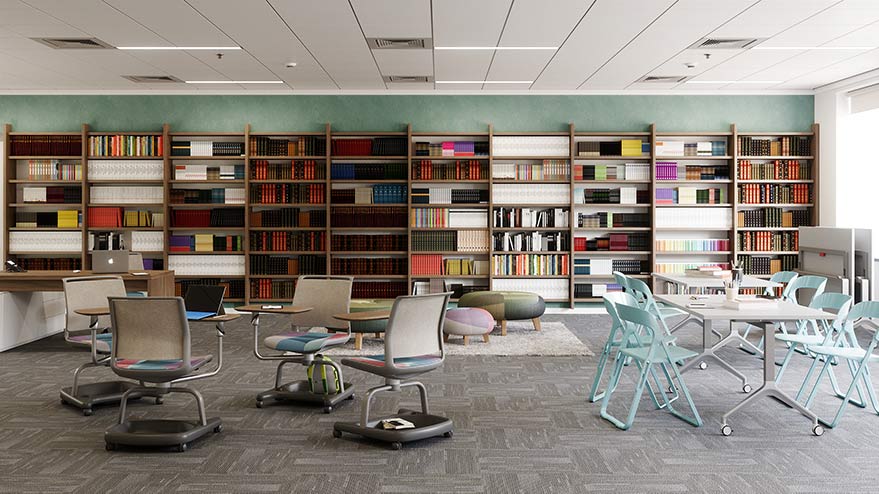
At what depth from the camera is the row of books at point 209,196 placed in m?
10.3

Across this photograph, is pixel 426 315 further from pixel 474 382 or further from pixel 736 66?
pixel 736 66

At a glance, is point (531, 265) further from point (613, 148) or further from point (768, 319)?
point (768, 319)

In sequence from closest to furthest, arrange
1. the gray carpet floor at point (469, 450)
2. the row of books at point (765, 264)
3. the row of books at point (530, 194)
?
the gray carpet floor at point (469, 450)
the row of books at point (530, 194)
the row of books at point (765, 264)

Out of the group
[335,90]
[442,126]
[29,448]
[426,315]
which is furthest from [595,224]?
[29,448]

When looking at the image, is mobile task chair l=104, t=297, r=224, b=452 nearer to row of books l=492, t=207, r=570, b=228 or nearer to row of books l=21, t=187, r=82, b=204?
row of books l=492, t=207, r=570, b=228

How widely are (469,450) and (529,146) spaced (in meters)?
6.63

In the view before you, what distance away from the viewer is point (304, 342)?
5.29 metres

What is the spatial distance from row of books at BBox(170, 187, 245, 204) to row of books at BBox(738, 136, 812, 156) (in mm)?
7371

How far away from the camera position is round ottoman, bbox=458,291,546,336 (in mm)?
8352

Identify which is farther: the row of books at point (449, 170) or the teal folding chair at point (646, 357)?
the row of books at point (449, 170)

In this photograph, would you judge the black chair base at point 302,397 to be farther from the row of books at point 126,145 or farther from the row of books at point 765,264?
the row of books at point 765,264

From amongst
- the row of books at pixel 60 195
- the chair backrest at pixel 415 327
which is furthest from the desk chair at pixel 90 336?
the row of books at pixel 60 195

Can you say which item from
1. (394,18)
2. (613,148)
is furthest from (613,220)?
(394,18)

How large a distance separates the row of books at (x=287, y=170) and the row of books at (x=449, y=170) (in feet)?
4.57
